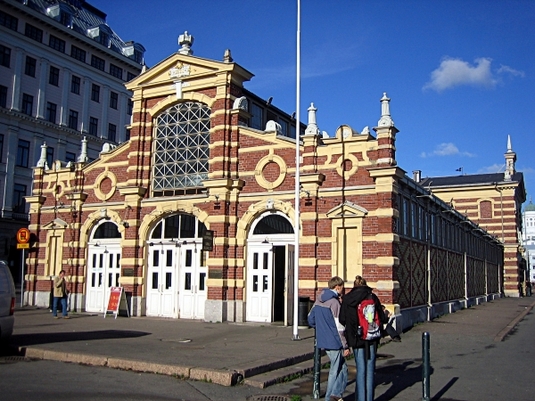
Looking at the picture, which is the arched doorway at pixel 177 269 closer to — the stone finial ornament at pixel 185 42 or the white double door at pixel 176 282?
the white double door at pixel 176 282

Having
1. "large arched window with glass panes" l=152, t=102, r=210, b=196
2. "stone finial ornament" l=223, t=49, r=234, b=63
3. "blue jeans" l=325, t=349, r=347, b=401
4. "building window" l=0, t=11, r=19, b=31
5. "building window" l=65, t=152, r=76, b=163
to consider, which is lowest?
"blue jeans" l=325, t=349, r=347, b=401

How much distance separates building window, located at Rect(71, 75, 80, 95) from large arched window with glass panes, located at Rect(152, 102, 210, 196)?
1323 inches

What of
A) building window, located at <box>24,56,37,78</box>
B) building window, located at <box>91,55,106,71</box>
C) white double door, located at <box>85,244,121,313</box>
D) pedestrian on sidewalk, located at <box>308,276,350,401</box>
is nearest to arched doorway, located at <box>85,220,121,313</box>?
white double door, located at <box>85,244,121,313</box>

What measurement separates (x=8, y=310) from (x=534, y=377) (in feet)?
36.4

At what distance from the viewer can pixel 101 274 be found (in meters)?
23.2

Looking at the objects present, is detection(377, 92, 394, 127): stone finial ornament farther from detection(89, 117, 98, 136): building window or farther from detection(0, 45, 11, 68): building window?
detection(89, 117, 98, 136): building window

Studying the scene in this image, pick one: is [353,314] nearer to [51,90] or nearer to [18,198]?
[18,198]

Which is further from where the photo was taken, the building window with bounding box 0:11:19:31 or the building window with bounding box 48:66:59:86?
the building window with bounding box 48:66:59:86

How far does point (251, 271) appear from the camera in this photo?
1986cm

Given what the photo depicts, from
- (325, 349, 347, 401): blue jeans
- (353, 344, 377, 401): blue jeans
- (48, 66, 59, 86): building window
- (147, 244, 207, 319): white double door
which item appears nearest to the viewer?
(353, 344, 377, 401): blue jeans

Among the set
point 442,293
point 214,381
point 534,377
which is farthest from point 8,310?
point 442,293

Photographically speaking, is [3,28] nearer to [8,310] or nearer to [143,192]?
[143,192]

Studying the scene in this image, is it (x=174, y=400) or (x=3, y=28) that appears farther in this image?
(x=3, y=28)

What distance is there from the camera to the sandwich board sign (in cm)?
2116
